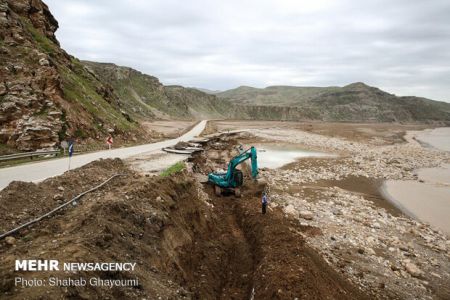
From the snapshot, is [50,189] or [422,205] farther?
[422,205]

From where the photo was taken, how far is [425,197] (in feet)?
68.1

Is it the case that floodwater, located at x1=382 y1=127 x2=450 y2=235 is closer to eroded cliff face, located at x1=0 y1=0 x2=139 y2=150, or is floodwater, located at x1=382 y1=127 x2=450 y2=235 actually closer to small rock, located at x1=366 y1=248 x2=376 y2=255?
small rock, located at x1=366 y1=248 x2=376 y2=255

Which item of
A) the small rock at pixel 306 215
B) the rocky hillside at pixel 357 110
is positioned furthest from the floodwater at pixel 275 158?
the rocky hillside at pixel 357 110

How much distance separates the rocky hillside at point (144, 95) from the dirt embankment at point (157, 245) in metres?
84.2

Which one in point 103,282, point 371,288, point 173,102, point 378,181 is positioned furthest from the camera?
point 173,102

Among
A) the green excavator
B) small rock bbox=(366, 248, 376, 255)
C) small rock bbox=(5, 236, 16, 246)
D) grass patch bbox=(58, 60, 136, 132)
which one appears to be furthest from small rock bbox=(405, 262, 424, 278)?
grass patch bbox=(58, 60, 136, 132)

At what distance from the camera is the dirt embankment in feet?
21.0

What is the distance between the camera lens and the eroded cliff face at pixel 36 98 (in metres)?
21.0

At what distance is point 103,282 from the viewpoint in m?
6.01

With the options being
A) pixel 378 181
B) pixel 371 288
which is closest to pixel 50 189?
pixel 371 288

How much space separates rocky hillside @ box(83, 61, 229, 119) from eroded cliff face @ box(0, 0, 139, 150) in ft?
207

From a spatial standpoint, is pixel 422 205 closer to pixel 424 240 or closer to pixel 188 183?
pixel 424 240

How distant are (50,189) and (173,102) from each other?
115638 mm

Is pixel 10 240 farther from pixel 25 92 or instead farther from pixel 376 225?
pixel 25 92
